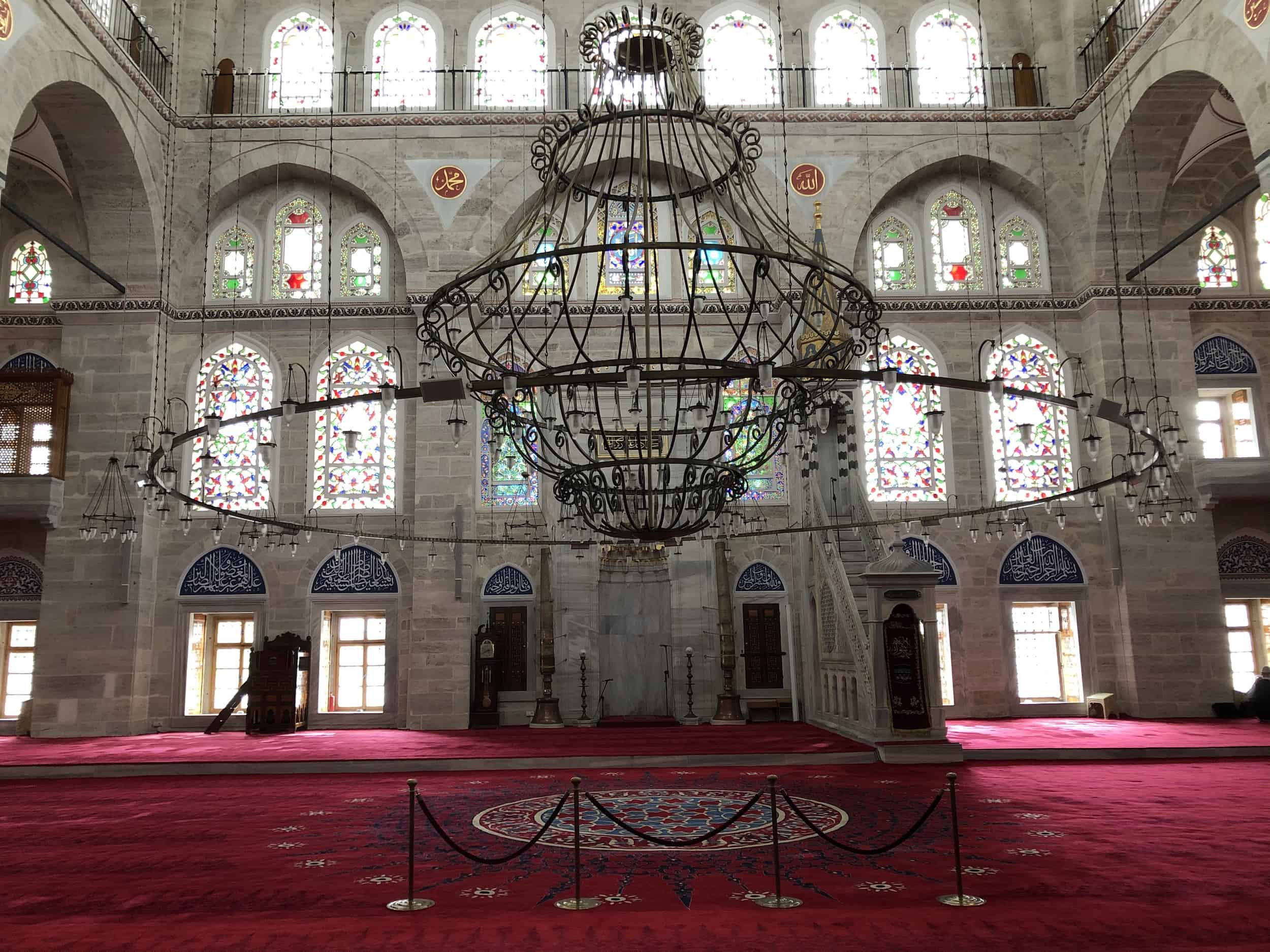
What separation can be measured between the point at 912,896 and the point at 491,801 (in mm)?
3109

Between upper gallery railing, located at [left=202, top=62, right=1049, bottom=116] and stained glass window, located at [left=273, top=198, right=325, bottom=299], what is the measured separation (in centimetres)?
118

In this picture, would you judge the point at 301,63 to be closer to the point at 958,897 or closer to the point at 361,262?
the point at 361,262

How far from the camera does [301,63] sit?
1232 centimetres

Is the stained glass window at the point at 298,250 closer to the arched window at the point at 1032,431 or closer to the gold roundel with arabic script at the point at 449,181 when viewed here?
the gold roundel with arabic script at the point at 449,181

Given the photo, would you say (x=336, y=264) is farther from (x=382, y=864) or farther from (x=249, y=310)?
(x=382, y=864)

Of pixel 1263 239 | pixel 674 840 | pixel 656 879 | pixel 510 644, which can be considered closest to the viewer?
pixel 656 879

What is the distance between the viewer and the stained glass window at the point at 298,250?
1202cm

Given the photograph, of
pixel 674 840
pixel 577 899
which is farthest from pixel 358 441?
pixel 577 899

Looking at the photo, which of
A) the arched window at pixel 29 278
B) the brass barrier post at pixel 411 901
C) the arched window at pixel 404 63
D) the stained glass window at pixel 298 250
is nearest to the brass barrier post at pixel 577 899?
the brass barrier post at pixel 411 901

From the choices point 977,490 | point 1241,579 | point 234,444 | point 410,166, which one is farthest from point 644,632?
point 1241,579

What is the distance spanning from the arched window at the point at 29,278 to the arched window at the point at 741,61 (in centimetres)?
799

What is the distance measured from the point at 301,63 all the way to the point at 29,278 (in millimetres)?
4064

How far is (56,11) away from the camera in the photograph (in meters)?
8.93

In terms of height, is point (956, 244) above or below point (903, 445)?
above
